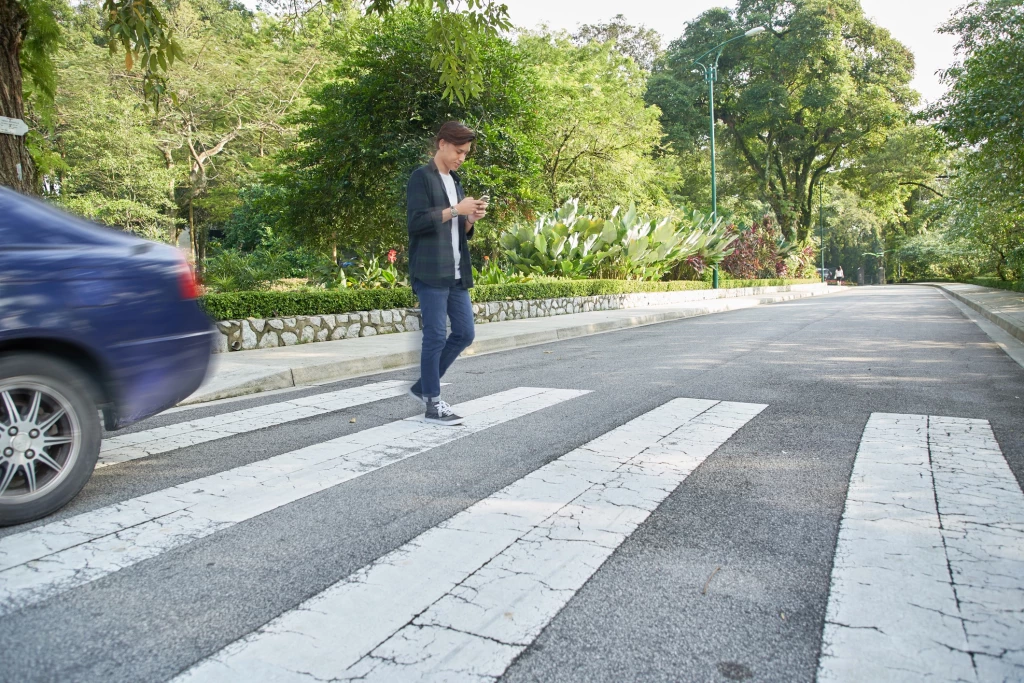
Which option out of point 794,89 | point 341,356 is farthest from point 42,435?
point 794,89

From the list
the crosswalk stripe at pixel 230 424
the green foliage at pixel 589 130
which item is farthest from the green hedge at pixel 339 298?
the green foliage at pixel 589 130

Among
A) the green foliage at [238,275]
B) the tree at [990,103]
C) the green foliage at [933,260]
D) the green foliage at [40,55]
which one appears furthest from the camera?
the green foliage at [933,260]

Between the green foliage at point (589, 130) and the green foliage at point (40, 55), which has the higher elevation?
the green foliage at point (589, 130)

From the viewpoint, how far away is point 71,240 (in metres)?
3.28

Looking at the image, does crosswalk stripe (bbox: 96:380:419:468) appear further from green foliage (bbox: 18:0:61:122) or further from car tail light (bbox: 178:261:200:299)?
green foliage (bbox: 18:0:61:122)

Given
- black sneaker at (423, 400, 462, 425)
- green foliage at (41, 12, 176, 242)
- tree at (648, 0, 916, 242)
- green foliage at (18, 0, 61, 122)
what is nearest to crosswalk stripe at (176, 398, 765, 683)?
black sneaker at (423, 400, 462, 425)

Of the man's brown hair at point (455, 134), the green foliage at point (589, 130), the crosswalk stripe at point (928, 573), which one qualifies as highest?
the green foliage at point (589, 130)

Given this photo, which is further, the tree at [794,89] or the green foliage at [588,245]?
the tree at [794,89]

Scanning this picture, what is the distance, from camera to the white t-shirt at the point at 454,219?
5.00m

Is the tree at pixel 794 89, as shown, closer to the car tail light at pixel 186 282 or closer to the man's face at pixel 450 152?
the man's face at pixel 450 152

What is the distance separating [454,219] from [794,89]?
40779 millimetres

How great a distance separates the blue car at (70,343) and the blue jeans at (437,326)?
Result: 5.62 ft

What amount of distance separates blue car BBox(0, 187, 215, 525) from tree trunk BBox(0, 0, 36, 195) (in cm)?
396

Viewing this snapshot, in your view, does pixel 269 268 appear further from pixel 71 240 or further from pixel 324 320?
pixel 71 240
